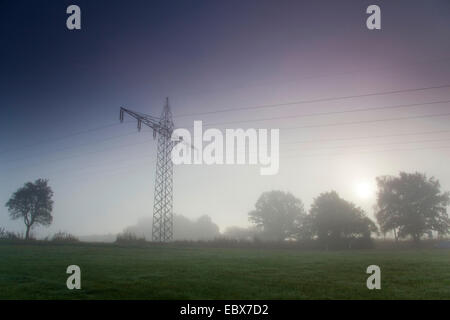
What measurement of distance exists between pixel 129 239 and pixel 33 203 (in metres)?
45.6

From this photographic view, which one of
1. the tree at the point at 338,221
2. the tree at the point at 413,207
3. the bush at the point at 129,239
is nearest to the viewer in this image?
the bush at the point at 129,239

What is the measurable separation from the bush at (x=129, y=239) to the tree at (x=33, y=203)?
4269cm

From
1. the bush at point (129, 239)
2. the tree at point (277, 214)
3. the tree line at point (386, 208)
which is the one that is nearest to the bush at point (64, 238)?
the bush at point (129, 239)

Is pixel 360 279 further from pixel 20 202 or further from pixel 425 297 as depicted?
pixel 20 202

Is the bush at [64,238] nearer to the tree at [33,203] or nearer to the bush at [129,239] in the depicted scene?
the bush at [129,239]

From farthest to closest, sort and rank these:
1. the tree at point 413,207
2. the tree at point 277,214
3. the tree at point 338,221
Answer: the tree at point 277,214
the tree at point 413,207
the tree at point 338,221

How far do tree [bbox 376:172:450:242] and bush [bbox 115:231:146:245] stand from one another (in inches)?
2200

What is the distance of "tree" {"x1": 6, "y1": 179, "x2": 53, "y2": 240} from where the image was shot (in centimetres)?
7112

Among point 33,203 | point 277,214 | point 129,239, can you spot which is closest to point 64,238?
point 129,239

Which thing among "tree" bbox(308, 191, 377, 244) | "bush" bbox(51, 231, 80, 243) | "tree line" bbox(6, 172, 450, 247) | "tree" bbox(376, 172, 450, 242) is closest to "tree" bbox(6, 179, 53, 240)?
"tree line" bbox(6, 172, 450, 247)

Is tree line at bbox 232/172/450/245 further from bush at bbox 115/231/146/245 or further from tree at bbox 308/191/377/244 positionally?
bush at bbox 115/231/146/245

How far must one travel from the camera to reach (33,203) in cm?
7206

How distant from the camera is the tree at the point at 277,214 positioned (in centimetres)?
8719
